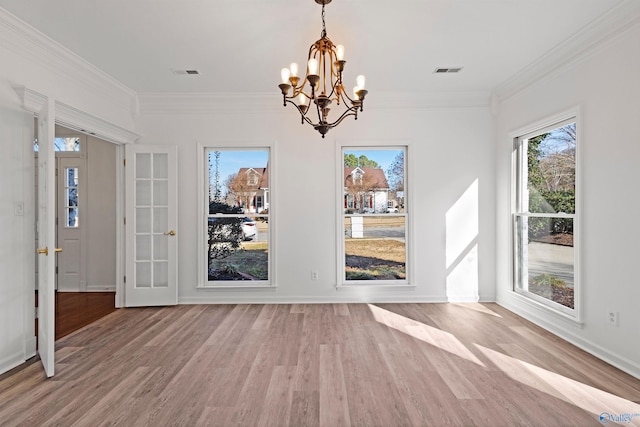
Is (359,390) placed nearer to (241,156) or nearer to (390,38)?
(390,38)

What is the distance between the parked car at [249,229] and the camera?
4.92 metres

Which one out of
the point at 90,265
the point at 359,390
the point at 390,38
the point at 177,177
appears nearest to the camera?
the point at 359,390

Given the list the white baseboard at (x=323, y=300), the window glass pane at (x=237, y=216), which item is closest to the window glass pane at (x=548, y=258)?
the white baseboard at (x=323, y=300)

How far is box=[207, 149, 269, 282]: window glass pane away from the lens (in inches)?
193

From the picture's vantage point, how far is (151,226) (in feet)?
15.4

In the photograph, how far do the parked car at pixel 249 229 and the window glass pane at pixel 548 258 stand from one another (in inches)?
139

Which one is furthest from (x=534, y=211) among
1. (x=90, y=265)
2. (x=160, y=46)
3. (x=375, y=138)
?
(x=90, y=265)

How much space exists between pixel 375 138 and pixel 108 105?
343 cm

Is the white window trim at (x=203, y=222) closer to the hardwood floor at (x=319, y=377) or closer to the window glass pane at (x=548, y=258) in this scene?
the hardwood floor at (x=319, y=377)

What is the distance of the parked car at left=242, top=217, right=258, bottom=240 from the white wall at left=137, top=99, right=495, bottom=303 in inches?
15.1

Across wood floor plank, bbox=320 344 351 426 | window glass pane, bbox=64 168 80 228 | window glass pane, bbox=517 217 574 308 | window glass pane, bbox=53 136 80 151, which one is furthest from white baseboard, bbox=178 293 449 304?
window glass pane, bbox=53 136 80 151

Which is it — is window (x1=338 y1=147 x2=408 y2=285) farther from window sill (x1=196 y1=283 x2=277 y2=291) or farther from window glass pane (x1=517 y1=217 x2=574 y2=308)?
window glass pane (x1=517 y1=217 x2=574 y2=308)

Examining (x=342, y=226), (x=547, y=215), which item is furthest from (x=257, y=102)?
(x=547, y=215)

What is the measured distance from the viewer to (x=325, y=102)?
2.59 m
